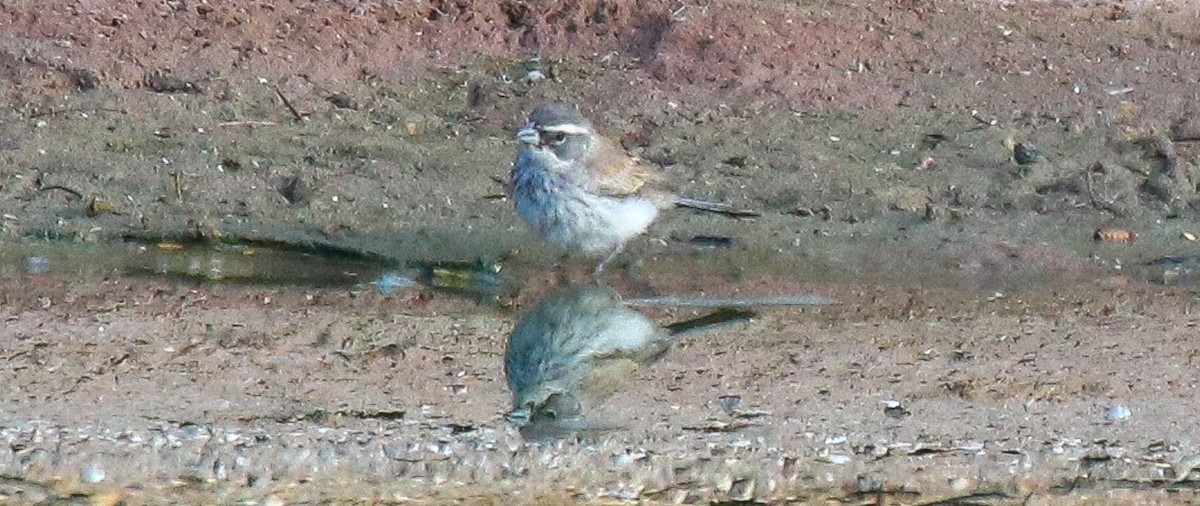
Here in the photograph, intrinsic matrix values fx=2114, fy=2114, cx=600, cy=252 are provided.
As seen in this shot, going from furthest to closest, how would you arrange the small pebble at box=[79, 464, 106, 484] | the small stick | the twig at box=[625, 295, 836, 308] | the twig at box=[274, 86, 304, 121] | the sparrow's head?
the twig at box=[274, 86, 304, 121] → the small stick → the sparrow's head → the twig at box=[625, 295, 836, 308] → the small pebble at box=[79, 464, 106, 484]

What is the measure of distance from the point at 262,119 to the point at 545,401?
11.8 feet

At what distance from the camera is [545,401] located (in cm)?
630

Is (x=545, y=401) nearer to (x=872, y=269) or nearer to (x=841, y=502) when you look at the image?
(x=841, y=502)

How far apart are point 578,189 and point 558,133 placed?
265 mm

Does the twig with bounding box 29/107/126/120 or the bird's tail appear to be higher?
the twig with bounding box 29/107/126/120

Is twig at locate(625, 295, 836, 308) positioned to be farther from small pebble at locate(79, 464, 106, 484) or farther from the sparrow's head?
small pebble at locate(79, 464, 106, 484)

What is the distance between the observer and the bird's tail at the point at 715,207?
27.6 feet

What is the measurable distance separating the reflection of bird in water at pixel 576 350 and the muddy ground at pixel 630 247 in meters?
0.09

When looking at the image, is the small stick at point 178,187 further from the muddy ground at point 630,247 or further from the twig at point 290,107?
the twig at point 290,107

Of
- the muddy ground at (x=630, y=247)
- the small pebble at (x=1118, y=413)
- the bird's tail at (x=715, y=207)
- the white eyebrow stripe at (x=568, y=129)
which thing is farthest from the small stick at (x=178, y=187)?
the small pebble at (x=1118, y=413)

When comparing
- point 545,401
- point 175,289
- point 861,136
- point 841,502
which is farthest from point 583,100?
point 841,502

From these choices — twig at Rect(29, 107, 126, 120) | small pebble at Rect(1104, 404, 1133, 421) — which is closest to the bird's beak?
twig at Rect(29, 107, 126, 120)

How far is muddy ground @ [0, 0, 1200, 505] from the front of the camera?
5887mm

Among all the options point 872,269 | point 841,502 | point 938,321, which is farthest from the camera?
point 872,269
